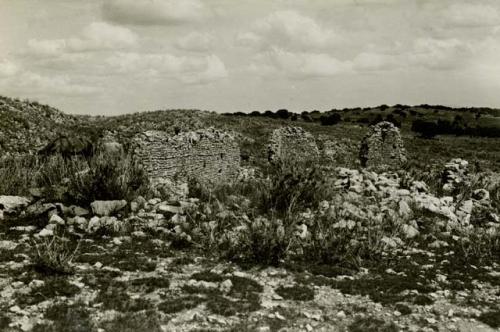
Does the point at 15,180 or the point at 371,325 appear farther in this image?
the point at 15,180

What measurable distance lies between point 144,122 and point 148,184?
30525 millimetres

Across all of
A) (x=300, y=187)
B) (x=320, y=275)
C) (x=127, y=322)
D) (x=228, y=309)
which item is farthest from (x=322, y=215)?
(x=127, y=322)

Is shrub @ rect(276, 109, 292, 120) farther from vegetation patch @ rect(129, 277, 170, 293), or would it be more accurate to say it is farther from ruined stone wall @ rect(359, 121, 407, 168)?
vegetation patch @ rect(129, 277, 170, 293)

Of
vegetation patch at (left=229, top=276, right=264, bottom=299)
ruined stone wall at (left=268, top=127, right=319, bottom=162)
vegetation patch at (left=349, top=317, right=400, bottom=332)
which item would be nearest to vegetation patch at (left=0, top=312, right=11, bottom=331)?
vegetation patch at (left=229, top=276, right=264, bottom=299)

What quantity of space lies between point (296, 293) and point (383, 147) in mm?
17087

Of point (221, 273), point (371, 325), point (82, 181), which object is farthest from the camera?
point (82, 181)

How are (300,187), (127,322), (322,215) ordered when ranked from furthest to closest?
(300,187)
(322,215)
(127,322)

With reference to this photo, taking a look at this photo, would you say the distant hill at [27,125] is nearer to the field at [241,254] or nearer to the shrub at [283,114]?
the field at [241,254]

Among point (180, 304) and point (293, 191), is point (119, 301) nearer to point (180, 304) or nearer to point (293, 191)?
point (180, 304)

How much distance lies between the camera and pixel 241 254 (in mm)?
Answer: 10102

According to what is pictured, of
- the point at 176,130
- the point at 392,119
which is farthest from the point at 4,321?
the point at 392,119

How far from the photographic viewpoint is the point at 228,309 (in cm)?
767

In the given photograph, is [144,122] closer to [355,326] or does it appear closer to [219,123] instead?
[219,123]

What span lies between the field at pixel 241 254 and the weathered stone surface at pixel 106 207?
2 cm
